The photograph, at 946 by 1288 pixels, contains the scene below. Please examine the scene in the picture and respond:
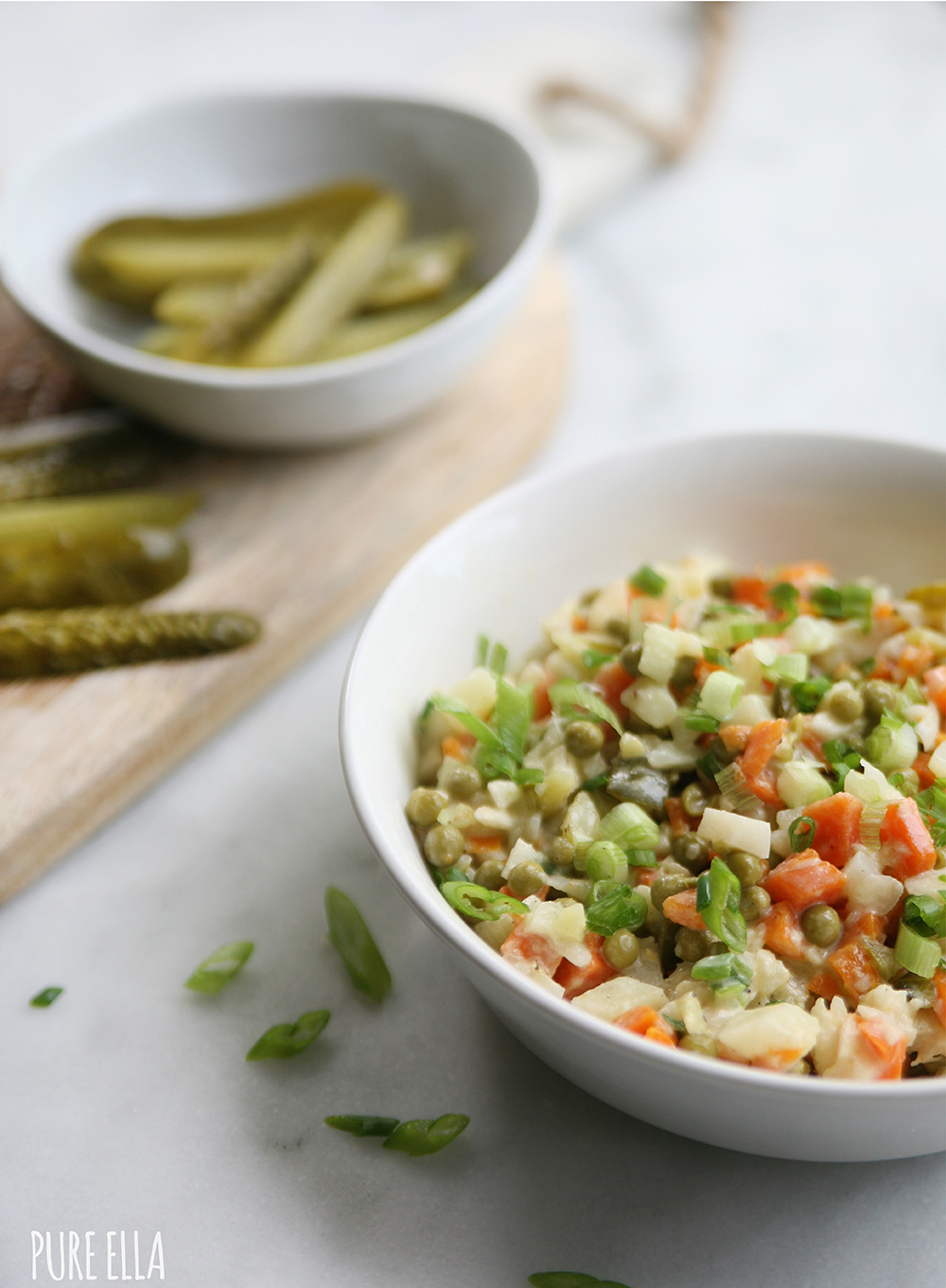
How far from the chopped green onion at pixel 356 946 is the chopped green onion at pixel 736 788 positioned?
802mm

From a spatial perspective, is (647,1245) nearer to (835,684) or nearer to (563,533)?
(835,684)

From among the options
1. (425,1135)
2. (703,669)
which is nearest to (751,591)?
(703,669)

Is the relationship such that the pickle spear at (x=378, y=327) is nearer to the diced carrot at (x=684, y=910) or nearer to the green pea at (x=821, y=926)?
the diced carrot at (x=684, y=910)

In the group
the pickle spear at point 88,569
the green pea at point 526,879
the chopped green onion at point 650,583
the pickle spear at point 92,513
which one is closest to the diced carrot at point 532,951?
the green pea at point 526,879

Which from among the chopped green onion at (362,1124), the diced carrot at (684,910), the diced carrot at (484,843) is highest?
the diced carrot at (684,910)

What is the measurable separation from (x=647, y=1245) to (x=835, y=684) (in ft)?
3.56

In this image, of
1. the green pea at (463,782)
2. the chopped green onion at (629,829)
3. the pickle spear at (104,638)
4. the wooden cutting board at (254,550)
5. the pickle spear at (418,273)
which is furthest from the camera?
the pickle spear at (418,273)

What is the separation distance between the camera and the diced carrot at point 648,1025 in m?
1.70

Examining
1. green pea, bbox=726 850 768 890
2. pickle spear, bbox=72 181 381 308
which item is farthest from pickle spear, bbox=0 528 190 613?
green pea, bbox=726 850 768 890

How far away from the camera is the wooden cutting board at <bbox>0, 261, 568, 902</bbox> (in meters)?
2.60

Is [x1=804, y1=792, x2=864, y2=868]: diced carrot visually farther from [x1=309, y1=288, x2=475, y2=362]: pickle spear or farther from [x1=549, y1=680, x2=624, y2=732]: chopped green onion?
[x1=309, y1=288, x2=475, y2=362]: pickle spear

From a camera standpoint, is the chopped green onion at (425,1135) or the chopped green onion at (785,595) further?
the chopped green onion at (785,595)

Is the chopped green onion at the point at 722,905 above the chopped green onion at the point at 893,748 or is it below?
below

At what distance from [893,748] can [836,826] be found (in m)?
0.23
